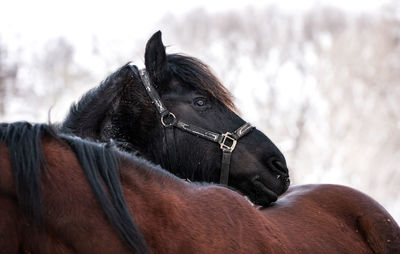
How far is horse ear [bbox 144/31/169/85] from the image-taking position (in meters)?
5.06

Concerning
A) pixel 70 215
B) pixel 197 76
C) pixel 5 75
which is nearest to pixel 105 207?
pixel 70 215

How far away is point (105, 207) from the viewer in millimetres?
2668

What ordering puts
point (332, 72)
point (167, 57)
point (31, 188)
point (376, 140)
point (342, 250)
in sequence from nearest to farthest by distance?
point (31, 188)
point (342, 250)
point (167, 57)
point (376, 140)
point (332, 72)

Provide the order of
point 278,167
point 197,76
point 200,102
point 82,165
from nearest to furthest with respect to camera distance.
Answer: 1. point 82,165
2. point 278,167
3. point 200,102
4. point 197,76

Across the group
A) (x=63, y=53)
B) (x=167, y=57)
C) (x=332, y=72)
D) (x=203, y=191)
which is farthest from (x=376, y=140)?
(x=203, y=191)

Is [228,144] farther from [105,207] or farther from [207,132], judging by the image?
[105,207]

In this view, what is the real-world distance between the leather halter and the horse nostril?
287mm

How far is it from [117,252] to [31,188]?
1.41 feet

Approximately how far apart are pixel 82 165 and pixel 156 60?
8.11ft

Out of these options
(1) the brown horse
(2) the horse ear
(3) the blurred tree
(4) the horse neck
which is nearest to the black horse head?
(2) the horse ear

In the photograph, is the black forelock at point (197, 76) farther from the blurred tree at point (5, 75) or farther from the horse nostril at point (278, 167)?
the blurred tree at point (5, 75)

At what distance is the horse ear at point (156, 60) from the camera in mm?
5059

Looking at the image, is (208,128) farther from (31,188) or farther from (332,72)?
(332,72)

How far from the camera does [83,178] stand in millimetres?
2721
